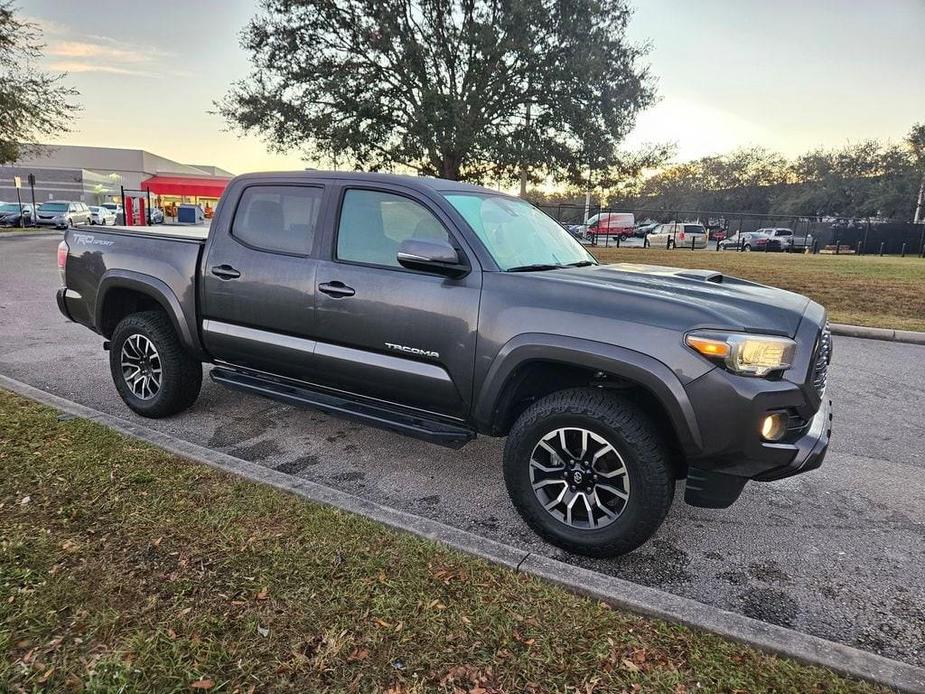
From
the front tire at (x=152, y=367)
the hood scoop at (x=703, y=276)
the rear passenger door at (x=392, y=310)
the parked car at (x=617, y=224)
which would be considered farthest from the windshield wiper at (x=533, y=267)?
the parked car at (x=617, y=224)

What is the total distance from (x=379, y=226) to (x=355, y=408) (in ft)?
3.70

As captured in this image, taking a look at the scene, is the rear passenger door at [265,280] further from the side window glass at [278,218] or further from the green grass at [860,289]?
the green grass at [860,289]

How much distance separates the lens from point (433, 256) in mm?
3148

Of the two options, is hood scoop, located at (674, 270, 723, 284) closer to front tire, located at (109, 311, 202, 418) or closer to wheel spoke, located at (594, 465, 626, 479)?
wheel spoke, located at (594, 465, 626, 479)

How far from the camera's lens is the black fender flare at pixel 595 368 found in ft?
8.75

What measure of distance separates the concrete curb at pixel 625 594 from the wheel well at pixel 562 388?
0.67 meters

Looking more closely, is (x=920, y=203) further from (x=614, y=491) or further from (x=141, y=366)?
(x=141, y=366)

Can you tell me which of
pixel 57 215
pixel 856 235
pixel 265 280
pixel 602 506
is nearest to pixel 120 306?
pixel 265 280

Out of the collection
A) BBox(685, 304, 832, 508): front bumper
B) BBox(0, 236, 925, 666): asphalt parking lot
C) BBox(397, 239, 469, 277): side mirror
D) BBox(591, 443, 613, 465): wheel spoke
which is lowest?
BBox(0, 236, 925, 666): asphalt parking lot

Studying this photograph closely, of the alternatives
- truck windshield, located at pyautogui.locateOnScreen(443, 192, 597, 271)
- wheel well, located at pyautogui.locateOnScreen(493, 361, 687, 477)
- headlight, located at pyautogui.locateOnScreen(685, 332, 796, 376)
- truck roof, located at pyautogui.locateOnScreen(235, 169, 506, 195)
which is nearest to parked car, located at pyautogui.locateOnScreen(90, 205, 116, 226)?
truck roof, located at pyautogui.locateOnScreen(235, 169, 506, 195)

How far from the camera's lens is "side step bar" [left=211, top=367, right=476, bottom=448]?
3.33 meters

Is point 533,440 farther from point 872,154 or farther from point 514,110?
point 872,154

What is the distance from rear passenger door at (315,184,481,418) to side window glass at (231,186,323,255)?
25 cm

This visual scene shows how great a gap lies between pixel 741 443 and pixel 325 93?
62.0 ft
